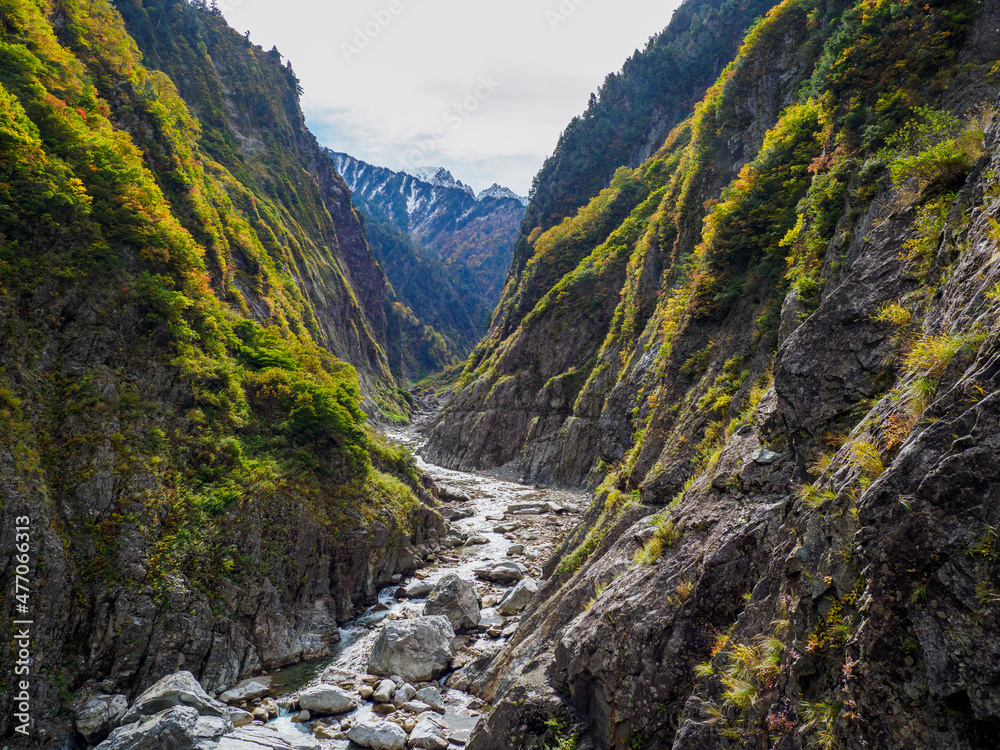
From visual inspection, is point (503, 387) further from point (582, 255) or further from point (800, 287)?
point (800, 287)

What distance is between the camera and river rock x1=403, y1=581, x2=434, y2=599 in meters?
22.8

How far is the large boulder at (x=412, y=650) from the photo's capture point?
52.6ft

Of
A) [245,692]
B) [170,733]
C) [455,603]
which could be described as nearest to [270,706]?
[245,692]

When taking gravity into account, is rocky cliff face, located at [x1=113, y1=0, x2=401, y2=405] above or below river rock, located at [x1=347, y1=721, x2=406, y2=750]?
above

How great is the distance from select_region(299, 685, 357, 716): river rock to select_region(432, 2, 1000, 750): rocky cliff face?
3.65 m

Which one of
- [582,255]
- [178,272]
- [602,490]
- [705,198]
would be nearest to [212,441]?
[178,272]

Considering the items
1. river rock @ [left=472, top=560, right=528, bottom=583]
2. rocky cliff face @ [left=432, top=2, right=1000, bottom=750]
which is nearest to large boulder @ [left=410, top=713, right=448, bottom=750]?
rocky cliff face @ [left=432, top=2, right=1000, bottom=750]

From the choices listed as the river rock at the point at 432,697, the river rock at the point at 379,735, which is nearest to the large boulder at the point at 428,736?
the river rock at the point at 379,735

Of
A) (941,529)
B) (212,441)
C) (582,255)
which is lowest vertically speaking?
(212,441)

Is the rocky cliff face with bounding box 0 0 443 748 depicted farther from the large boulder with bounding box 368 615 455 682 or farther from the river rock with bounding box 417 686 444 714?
the river rock with bounding box 417 686 444 714

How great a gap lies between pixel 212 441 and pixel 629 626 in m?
18.2

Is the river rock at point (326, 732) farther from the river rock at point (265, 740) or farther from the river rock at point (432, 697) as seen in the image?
the river rock at point (432, 697)

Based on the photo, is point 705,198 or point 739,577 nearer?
point 739,577

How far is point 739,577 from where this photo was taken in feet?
25.9
